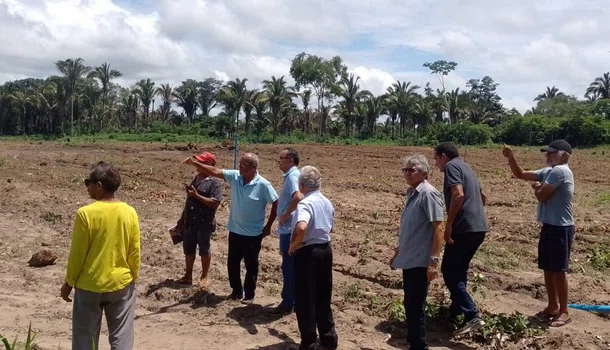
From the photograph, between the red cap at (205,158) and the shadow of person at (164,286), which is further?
the shadow of person at (164,286)

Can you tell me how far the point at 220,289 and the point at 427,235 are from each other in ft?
9.84

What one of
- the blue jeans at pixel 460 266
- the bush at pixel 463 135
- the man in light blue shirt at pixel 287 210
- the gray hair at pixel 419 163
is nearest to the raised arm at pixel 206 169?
the man in light blue shirt at pixel 287 210

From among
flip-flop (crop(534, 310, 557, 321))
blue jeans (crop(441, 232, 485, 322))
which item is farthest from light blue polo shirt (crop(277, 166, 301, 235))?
flip-flop (crop(534, 310, 557, 321))

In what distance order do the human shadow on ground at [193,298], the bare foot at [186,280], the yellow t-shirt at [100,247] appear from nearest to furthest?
the yellow t-shirt at [100,247] < the human shadow on ground at [193,298] < the bare foot at [186,280]

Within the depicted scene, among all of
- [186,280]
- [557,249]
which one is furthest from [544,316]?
[186,280]

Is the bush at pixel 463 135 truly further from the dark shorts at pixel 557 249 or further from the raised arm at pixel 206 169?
the raised arm at pixel 206 169

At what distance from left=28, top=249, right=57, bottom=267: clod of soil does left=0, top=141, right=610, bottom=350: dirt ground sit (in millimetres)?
88

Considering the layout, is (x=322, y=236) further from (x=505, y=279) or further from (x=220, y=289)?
(x=505, y=279)

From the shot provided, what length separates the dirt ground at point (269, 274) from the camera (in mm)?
5309

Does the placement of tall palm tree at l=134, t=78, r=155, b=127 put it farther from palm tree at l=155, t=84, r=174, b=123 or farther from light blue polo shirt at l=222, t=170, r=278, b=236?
light blue polo shirt at l=222, t=170, r=278, b=236

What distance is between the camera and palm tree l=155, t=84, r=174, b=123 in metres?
62.6

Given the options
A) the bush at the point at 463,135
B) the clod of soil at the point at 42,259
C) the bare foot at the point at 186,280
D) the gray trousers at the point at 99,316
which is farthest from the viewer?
the bush at the point at 463,135

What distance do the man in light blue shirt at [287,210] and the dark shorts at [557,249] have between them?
2.34 metres

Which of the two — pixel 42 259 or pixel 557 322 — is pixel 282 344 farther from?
pixel 42 259
